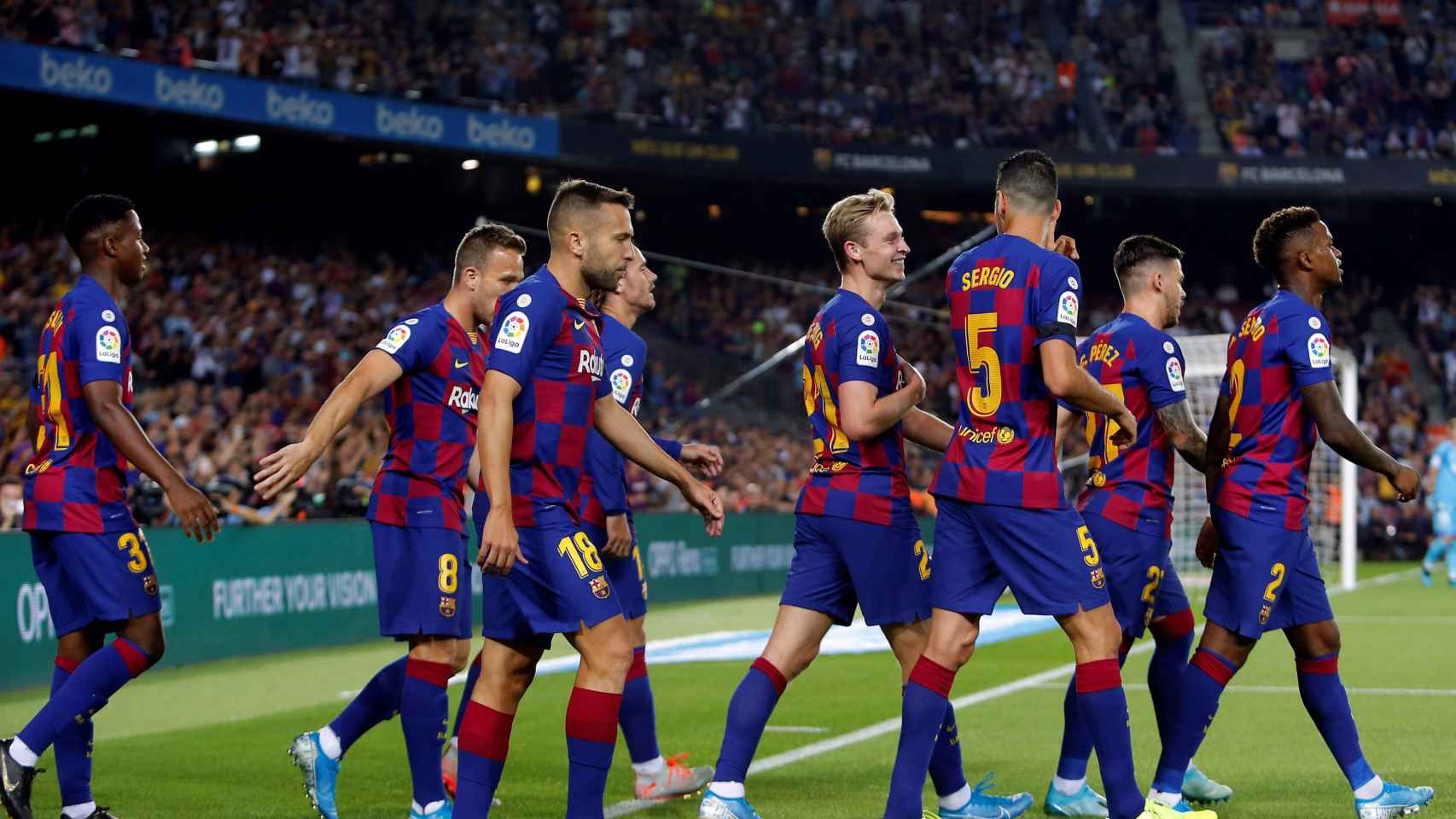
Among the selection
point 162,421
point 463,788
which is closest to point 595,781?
point 463,788

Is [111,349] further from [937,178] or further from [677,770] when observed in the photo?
[937,178]

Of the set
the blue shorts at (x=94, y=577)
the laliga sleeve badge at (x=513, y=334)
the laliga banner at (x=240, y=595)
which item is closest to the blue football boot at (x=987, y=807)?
the laliga sleeve badge at (x=513, y=334)

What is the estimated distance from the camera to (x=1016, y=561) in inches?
225

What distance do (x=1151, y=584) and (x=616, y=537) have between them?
7.42 feet

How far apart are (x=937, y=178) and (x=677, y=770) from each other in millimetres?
26166

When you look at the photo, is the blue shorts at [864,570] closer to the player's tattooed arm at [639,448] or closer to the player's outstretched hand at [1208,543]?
the player's tattooed arm at [639,448]

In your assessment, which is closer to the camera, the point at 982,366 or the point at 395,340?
the point at 982,366

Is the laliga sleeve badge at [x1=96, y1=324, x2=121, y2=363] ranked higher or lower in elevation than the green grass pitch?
higher

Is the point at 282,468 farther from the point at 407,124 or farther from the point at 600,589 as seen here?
the point at 407,124

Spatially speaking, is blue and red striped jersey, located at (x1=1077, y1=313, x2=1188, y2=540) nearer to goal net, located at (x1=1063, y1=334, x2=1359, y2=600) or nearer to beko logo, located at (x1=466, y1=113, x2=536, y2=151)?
goal net, located at (x1=1063, y1=334, x2=1359, y2=600)

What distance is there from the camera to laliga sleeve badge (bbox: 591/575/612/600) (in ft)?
17.6

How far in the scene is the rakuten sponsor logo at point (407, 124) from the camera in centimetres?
2612

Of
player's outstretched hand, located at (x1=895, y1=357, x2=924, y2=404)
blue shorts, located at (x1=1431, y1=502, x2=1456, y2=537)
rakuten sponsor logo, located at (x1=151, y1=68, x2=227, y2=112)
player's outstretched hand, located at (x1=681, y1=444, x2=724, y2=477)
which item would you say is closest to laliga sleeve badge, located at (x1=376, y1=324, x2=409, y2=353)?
player's outstretched hand, located at (x1=681, y1=444, x2=724, y2=477)

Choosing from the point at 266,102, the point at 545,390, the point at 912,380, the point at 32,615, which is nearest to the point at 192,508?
the point at 545,390
